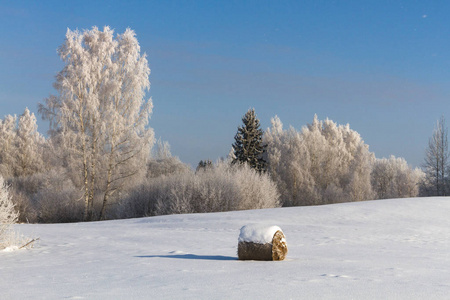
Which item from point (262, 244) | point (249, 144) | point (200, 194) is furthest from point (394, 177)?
point (262, 244)

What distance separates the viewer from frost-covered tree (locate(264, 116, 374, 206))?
2181 inches

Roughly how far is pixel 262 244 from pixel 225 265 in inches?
37.6

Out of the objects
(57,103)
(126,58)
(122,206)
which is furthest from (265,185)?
(57,103)

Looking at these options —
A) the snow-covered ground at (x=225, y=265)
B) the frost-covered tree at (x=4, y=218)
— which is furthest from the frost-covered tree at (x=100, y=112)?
the frost-covered tree at (x=4, y=218)

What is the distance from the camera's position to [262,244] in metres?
9.28

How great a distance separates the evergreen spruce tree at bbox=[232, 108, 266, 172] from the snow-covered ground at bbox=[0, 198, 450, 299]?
29.5 meters

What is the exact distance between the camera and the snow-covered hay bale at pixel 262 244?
30.3ft

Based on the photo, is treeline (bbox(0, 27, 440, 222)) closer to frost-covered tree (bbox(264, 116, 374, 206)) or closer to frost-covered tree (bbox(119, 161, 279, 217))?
frost-covered tree (bbox(119, 161, 279, 217))

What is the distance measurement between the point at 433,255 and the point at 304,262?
151 inches

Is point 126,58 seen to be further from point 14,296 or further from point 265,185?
point 14,296

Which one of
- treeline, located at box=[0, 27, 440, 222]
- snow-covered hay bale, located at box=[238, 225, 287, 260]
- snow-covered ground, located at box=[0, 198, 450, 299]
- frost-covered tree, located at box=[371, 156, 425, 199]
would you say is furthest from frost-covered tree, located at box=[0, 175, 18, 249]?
frost-covered tree, located at box=[371, 156, 425, 199]

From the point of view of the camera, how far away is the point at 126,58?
3247 centimetres

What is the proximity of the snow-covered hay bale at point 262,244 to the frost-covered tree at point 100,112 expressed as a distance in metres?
22.5

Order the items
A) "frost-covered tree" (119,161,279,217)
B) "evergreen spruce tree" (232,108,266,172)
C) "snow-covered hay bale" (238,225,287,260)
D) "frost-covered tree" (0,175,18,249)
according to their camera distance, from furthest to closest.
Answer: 1. "evergreen spruce tree" (232,108,266,172)
2. "frost-covered tree" (119,161,279,217)
3. "frost-covered tree" (0,175,18,249)
4. "snow-covered hay bale" (238,225,287,260)
